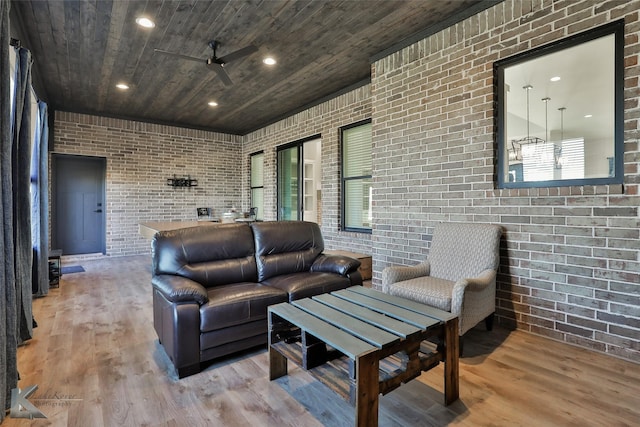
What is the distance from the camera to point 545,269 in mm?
2654

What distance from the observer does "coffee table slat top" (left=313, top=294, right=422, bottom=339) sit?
1.64 metres

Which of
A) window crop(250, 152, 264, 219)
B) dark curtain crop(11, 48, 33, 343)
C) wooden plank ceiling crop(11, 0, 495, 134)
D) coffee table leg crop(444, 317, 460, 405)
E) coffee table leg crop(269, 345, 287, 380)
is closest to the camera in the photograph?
coffee table leg crop(444, 317, 460, 405)

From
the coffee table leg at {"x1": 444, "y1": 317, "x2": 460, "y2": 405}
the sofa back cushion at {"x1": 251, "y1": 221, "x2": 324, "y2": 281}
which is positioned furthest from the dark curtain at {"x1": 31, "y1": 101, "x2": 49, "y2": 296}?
the coffee table leg at {"x1": 444, "y1": 317, "x2": 460, "y2": 405}

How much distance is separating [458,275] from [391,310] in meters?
1.28

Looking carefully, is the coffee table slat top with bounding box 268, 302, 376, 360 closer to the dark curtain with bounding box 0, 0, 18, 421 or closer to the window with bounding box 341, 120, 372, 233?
the dark curtain with bounding box 0, 0, 18, 421

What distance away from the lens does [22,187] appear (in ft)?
8.15

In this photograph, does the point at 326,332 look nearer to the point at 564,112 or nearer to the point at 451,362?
the point at 451,362

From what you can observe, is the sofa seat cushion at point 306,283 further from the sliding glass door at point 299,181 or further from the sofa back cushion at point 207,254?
the sliding glass door at point 299,181

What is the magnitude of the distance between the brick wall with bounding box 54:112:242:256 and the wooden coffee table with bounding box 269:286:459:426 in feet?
19.6

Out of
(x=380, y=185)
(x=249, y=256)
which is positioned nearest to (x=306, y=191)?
(x=380, y=185)

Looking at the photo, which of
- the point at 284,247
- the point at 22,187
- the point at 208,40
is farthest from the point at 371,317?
the point at 208,40

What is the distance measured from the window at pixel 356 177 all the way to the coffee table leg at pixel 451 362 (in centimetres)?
309

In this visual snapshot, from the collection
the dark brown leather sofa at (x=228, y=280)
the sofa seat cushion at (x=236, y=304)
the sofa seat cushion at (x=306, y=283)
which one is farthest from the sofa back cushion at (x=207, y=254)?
the sofa seat cushion at (x=306, y=283)

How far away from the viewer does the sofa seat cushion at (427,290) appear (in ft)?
7.97
